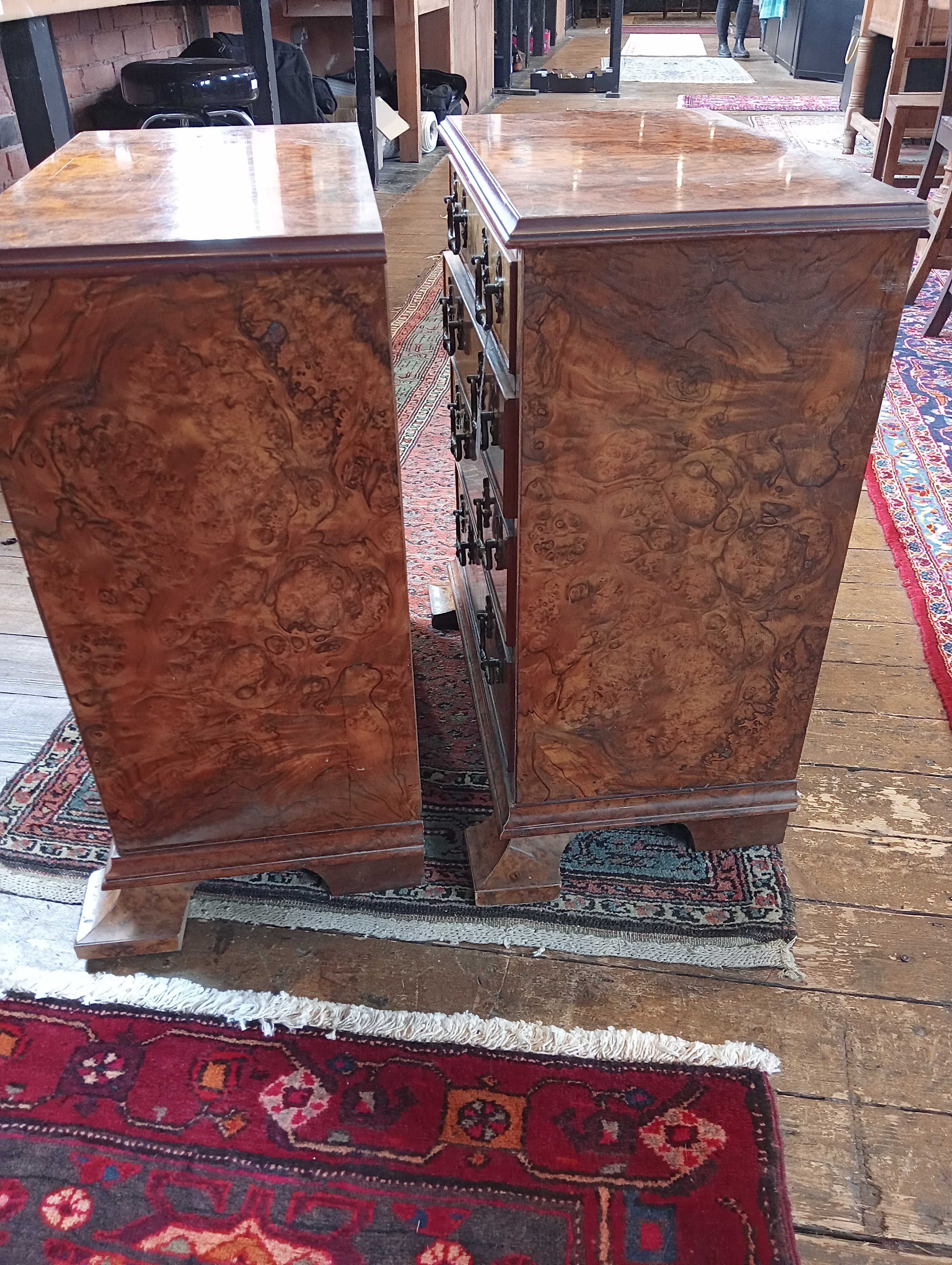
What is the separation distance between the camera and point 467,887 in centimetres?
136

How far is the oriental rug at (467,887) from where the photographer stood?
1.28 meters

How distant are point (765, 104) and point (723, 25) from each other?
400 cm

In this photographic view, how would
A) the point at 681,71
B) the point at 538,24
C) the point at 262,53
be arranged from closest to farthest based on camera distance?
the point at 262,53 → the point at 681,71 → the point at 538,24

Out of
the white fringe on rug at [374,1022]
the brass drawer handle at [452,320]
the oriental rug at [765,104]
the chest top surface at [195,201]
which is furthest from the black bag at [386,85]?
the white fringe on rug at [374,1022]

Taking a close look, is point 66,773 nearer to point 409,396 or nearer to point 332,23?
point 409,396

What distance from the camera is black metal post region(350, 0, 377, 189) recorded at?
446 centimetres

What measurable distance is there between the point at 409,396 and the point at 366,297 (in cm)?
199

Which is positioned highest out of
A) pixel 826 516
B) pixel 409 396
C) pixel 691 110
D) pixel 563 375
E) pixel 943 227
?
pixel 691 110

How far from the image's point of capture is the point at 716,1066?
111cm

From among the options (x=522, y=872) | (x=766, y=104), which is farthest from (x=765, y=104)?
(x=522, y=872)

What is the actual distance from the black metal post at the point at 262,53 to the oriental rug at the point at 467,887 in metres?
3.18

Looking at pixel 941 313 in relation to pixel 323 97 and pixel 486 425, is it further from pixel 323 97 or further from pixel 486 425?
pixel 323 97

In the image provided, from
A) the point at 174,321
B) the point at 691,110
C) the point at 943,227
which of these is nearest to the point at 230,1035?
the point at 174,321

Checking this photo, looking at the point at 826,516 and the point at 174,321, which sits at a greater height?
the point at 174,321
